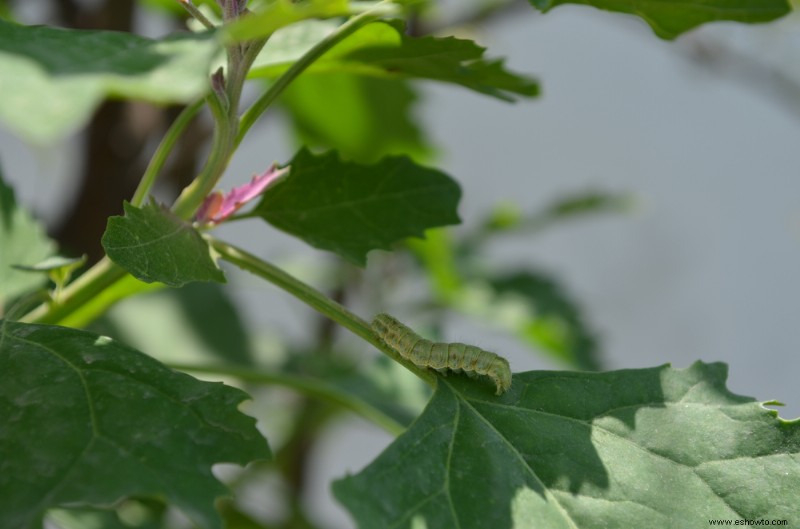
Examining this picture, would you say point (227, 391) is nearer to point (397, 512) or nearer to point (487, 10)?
point (397, 512)

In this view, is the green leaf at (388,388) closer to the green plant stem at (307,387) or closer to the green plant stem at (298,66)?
the green plant stem at (307,387)

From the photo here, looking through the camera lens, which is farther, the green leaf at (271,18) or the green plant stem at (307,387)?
the green plant stem at (307,387)

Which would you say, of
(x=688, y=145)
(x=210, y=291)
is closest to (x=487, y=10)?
(x=210, y=291)

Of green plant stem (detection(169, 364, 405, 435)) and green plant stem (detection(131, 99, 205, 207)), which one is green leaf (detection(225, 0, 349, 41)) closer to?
green plant stem (detection(131, 99, 205, 207))

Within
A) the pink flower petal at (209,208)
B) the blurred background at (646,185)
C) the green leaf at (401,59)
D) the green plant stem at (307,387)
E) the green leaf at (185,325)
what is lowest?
the green leaf at (185,325)

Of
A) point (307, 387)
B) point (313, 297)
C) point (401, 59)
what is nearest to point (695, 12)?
point (401, 59)

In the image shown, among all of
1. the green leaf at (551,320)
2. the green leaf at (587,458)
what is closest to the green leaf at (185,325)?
the green leaf at (551,320)
